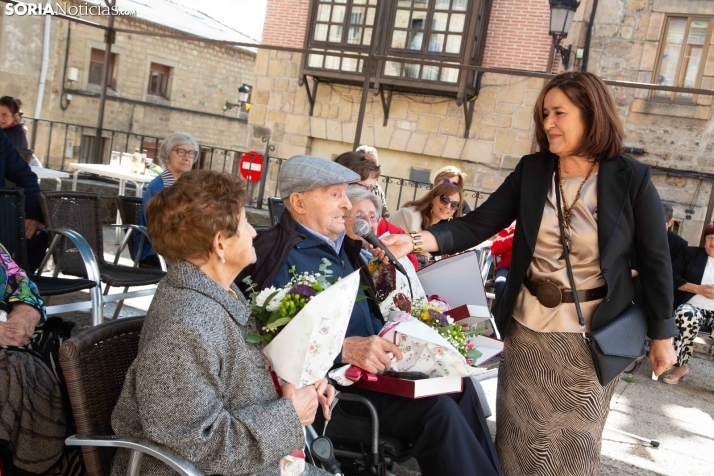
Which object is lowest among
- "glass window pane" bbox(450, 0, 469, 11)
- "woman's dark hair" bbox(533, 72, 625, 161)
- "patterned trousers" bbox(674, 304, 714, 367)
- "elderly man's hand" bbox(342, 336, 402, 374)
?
"patterned trousers" bbox(674, 304, 714, 367)

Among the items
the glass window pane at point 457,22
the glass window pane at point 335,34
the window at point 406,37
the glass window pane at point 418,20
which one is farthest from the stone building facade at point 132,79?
the glass window pane at point 457,22

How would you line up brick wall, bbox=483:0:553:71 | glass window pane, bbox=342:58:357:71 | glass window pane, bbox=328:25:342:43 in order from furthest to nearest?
glass window pane, bbox=328:25:342:43, glass window pane, bbox=342:58:357:71, brick wall, bbox=483:0:553:71

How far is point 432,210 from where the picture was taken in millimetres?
5211

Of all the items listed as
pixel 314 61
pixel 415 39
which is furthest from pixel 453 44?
pixel 314 61

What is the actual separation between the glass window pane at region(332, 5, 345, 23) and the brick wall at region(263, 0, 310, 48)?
0.79 metres

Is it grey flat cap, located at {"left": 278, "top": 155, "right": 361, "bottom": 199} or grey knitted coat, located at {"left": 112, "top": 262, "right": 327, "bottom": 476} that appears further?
grey flat cap, located at {"left": 278, "top": 155, "right": 361, "bottom": 199}

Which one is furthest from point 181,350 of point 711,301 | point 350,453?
point 711,301

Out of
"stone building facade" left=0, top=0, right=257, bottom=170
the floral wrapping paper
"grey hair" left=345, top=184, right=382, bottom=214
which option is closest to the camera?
the floral wrapping paper

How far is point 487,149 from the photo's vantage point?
46.7ft

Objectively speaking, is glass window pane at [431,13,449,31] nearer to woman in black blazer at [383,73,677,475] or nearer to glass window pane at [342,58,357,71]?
glass window pane at [342,58,357,71]

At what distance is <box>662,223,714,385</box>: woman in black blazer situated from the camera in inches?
236

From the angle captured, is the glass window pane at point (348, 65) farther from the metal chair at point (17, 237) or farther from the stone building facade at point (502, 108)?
the metal chair at point (17, 237)

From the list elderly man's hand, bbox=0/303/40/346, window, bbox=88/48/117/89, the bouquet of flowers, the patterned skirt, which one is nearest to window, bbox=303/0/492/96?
the patterned skirt

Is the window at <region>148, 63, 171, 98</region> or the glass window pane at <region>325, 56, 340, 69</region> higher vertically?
the glass window pane at <region>325, 56, 340, 69</region>
